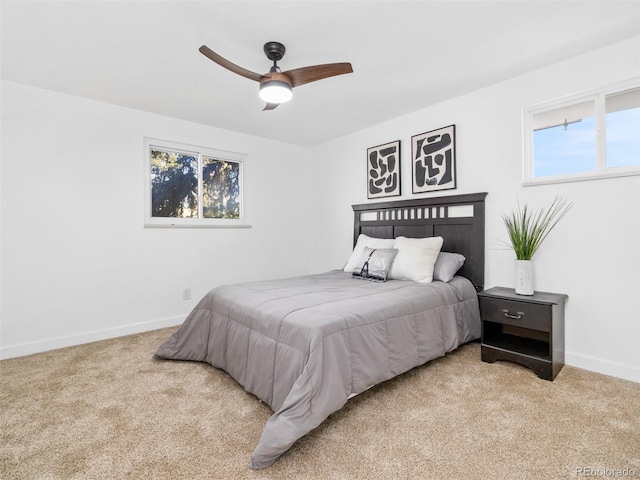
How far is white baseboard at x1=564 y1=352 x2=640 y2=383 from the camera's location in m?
2.21

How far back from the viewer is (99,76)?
270 centimetres

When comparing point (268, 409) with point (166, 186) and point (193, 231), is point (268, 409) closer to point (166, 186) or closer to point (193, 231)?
point (193, 231)

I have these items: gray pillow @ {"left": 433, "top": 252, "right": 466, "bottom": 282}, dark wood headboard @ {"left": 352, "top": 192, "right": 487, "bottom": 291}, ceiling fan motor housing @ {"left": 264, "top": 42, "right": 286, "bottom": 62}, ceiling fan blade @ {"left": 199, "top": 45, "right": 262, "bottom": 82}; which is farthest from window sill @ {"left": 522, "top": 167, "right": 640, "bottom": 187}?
ceiling fan blade @ {"left": 199, "top": 45, "right": 262, "bottom": 82}

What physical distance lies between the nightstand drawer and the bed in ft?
0.84

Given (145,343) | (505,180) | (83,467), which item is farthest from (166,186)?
(505,180)

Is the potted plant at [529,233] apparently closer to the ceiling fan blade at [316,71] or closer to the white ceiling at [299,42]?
the white ceiling at [299,42]

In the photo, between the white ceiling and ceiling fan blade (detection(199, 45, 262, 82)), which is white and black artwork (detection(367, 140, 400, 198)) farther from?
ceiling fan blade (detection(199, 45, 262, 82))

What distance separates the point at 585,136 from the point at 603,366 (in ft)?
5.77

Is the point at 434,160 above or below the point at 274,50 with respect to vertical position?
below

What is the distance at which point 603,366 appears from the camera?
2.33 meters

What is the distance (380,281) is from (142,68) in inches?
107

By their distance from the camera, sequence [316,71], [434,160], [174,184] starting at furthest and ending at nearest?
1. [174,184]
2. [434,160]
3. [316,71]

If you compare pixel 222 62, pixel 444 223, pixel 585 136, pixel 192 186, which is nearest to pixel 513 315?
pixel 444 223

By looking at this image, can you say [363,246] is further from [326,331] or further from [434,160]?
[326,331]
